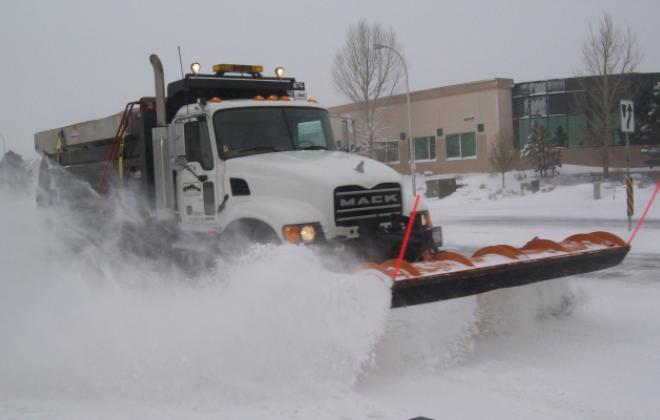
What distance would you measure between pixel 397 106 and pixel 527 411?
3985 centimetres

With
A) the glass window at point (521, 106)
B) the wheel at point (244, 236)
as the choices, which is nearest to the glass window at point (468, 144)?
the glass window at point (521, 106)

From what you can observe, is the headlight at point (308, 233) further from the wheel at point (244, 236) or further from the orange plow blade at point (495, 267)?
the orange plow blade at point (495, 267)

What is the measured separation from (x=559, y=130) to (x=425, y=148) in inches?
340

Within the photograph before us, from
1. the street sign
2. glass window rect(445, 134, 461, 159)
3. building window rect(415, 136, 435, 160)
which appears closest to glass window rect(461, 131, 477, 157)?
glass window rect(445, 134, 461, 159)

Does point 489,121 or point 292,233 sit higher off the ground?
point 489,121

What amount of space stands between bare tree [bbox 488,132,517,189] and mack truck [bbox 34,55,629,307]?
88.5 feet

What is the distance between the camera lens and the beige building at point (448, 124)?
129ft

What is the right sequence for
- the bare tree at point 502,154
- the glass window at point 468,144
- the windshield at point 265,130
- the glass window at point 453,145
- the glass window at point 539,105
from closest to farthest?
the windshield at point 265,130, the bare tree at point 502,154, the glass window at point 539,105, the glass window at point 468,144, the glass window at point 453,145

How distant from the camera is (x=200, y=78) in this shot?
304 inches

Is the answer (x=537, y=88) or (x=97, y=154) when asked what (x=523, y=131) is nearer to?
(x=537, y=88)

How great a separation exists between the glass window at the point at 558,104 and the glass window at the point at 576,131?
2.12 feet

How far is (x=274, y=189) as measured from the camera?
6477mm

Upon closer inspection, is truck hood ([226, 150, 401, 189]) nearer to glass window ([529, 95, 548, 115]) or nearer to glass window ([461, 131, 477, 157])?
glass window ([461, 131, 477, 157])

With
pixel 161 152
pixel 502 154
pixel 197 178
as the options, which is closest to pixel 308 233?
pixel 197 178
